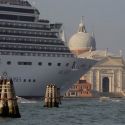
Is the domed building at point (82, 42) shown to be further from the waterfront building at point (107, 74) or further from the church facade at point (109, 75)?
the church facade at point (109, 75)

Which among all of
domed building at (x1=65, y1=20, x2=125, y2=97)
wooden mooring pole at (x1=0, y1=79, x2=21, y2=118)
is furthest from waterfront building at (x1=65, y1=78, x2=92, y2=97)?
wooden mooring pole at (x1=0, y1=79, x2=21, y2=118)

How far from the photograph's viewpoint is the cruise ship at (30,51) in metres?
101

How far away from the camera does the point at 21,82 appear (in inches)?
4045

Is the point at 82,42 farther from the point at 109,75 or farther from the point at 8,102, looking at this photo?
the point at 8,102

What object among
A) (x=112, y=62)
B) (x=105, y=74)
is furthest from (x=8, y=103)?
(x=105, y=74)

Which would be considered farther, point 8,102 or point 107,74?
point 107,74

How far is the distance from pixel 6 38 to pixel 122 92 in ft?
291

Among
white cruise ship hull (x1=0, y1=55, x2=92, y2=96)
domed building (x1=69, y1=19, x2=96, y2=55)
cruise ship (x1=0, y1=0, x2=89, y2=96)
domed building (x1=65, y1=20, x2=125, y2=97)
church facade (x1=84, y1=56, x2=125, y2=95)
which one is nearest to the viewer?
cruise ship (x1=0, y1=0, x2=89, y2=96)

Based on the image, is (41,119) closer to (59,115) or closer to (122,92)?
(59,115)

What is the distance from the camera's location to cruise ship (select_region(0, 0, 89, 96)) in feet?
331

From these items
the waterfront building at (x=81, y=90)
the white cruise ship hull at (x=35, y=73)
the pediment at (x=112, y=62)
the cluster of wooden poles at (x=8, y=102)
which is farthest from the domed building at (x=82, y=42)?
the cluster of wooden poles at (x=8, y=102)

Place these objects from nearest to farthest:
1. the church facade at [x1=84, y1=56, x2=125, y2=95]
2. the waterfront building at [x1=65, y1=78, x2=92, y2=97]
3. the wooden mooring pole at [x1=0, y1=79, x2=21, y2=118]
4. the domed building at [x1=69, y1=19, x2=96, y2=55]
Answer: the wooden mooring pole at [x1=0, y1=79, x2=21, y2=118] < the waterfront building at [x1=65, y1=78, x2=92, y2=97] < the church facade at [x1=84, y1=56, x2=125, y2=95] < the domed building at [x1=69, y1=19, x2=96, y2=55]

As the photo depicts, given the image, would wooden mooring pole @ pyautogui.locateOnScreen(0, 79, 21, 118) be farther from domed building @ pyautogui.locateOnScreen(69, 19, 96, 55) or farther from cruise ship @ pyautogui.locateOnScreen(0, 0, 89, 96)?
domed building @ pyautogui.locateOnScreen(69, 19, 96, 55)

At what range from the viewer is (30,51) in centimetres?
10212
